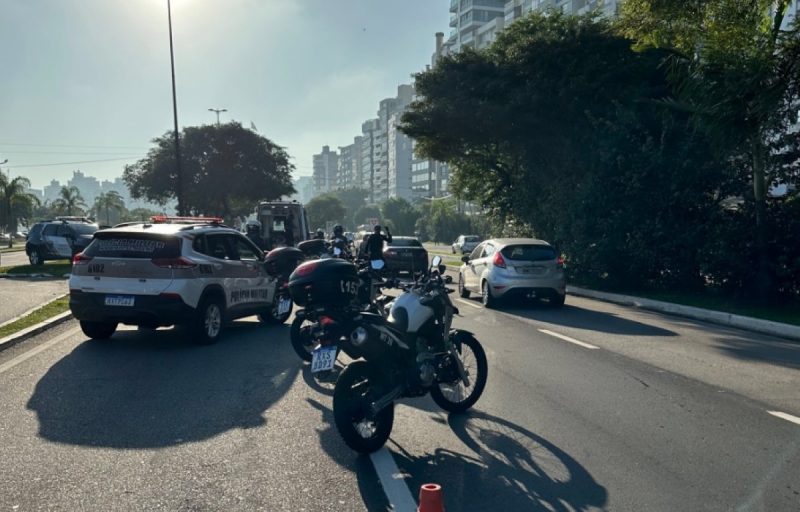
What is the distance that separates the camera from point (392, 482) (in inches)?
181

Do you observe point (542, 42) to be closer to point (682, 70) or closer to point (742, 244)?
point (682, 70)

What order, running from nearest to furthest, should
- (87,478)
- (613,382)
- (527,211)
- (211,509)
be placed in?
(211,509) → (87,478) → (613,382) → (527,211)

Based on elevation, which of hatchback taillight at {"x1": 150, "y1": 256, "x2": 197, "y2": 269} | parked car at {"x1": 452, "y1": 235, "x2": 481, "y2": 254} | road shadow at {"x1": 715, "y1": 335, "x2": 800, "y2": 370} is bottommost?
parked car at {"x1": 452, "y1": 235, "x2": 481, "y2": 254}

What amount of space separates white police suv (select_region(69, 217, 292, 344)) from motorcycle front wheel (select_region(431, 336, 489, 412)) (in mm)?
4210

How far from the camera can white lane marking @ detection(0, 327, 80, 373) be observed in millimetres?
8453

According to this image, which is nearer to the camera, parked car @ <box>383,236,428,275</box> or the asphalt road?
the asphalt road

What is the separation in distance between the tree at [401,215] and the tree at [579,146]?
67033 mm

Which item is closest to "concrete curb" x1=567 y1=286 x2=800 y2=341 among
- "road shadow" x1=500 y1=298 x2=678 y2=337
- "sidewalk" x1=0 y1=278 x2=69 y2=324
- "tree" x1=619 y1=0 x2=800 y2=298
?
"road shadow" x1=500 y1=298 x2=678 y2=337

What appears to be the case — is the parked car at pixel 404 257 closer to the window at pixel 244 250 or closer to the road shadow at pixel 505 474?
the window at pixel 244 250

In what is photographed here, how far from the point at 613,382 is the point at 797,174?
34.5ft

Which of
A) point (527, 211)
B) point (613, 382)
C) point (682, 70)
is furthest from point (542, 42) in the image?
point (613, 382)

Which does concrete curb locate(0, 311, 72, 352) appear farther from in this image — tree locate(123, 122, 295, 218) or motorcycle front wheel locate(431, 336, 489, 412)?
tree locate(123, 122, 295, 218)

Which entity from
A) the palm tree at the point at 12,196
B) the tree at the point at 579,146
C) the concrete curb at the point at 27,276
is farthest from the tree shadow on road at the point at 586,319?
the palm tree at the point at 12,196

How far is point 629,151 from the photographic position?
18875mm
